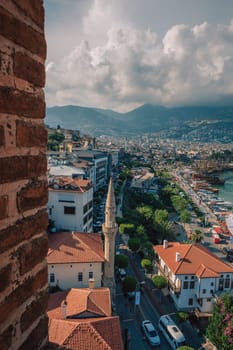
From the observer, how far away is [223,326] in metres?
14.6

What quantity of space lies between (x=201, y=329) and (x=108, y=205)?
32.4ft

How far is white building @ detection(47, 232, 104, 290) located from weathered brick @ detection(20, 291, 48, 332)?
16.2 metres

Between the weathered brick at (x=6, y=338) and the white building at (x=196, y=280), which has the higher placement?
the weathered brick at (x=6, y=338)

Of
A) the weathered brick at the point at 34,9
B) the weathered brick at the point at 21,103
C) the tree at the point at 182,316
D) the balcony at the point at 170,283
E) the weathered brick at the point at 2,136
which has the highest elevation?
the weathered brick at the point at 34,9

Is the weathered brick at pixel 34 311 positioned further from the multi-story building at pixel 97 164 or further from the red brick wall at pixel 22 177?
the multi-story building at pixel 97 164

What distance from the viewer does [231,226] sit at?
3941 cm

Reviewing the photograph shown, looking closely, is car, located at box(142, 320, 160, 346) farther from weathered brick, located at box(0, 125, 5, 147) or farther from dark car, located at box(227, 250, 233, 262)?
dark car, located at box(227, 250, 233, 262)

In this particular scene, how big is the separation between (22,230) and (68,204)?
21700mm

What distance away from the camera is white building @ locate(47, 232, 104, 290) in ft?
57.6

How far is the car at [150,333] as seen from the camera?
605 inches

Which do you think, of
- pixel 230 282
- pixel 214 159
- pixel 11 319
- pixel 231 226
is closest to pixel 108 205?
pixel 230 282

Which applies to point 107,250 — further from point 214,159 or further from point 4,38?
point 214,159

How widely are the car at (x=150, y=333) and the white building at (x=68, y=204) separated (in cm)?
952

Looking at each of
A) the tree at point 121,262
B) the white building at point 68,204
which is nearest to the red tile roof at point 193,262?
the tree at point 121,262
